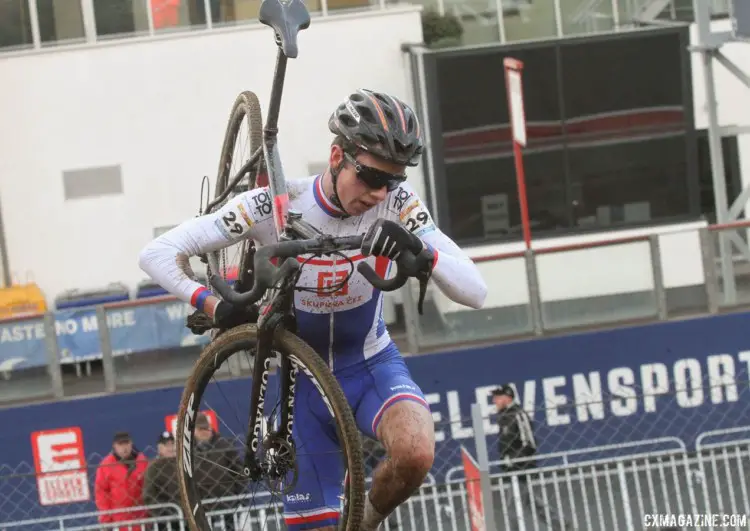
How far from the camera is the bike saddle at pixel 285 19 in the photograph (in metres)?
4.80

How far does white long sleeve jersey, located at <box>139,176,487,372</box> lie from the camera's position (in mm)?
4742

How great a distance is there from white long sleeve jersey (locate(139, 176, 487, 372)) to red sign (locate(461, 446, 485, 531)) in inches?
83.8

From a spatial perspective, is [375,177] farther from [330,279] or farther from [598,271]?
[598,271]

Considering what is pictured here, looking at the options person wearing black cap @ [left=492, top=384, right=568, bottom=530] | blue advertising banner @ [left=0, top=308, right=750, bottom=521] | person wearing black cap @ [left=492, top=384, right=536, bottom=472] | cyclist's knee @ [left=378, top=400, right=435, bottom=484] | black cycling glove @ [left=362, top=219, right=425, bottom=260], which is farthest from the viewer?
blue advertising banner @ [left=0, top=308, right=750, bottom=521]

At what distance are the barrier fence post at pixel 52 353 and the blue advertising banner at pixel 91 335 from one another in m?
0.03

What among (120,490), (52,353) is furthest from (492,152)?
(120,490)

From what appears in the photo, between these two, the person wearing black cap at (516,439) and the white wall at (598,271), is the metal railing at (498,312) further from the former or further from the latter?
the person wearing black cap at (516,439)

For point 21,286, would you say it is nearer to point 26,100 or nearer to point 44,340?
point 26,100

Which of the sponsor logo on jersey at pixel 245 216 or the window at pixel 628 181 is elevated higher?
the sponsor logo on jersey at pixel 245 216

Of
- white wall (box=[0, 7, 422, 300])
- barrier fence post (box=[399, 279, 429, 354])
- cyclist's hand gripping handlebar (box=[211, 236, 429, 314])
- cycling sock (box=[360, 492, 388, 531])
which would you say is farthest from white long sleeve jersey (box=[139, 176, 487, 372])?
white wall (box=[0, 7, 422, 300])

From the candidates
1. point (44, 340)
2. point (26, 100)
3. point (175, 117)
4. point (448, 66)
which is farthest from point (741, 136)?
point (44, 340)

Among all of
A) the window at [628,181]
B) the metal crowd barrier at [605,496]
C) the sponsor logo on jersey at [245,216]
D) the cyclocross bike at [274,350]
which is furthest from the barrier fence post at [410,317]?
the window at [628,181]

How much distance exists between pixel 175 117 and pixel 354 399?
13.8 metres

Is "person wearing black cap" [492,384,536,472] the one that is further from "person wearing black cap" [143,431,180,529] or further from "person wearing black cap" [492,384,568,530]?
"person wearing black cap" [143,431,180,529]
